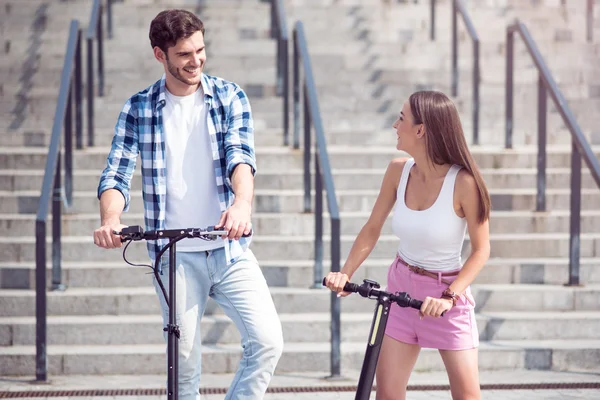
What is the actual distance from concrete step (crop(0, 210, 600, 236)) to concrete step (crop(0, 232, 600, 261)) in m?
0.05

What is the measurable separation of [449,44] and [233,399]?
7.14m

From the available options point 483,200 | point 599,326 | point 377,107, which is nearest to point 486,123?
point 377,107

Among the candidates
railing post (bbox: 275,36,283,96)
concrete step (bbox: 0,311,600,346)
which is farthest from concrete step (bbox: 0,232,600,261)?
railing post (bbox: 275,36,283,96)

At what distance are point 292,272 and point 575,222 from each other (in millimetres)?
1879

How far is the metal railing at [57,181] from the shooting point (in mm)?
6340

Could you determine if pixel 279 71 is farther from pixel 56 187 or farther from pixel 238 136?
pixel 238 136

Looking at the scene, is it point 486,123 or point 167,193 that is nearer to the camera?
point 167,193

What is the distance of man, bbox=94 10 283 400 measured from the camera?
13.8ft

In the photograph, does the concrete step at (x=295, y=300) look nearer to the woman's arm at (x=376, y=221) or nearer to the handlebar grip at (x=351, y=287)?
the woman's arm at (x=376, y=221)

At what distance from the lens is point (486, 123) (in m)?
10.0

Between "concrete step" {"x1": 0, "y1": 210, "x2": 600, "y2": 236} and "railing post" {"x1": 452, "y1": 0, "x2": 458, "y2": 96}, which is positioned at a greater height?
"railing post" {"x1": 452, "y1": 0, "x2": 458, "y2": 96}

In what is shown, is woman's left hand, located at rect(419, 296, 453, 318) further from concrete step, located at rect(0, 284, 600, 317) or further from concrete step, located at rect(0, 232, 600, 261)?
concrete step, located at rect(0, 232, 600, 261)

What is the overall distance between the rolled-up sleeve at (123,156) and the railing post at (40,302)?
7.22ft

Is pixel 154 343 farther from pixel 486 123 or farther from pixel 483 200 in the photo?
pixel 486 123
